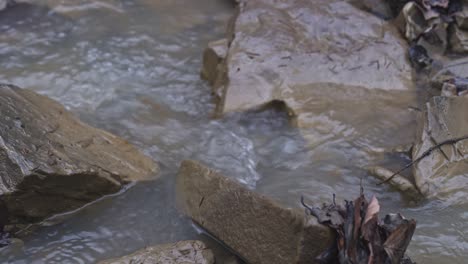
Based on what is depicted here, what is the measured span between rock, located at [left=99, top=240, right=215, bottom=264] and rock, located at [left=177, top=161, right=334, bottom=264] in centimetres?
19

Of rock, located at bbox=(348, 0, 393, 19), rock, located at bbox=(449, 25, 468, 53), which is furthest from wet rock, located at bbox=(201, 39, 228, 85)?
rock, located at bbox=(449, 25, 468, 53)

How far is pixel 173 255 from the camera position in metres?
3.12

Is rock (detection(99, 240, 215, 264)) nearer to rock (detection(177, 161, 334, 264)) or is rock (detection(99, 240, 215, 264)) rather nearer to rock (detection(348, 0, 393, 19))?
rock (detection(177, 161, 334, 264))

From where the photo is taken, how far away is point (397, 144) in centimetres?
452

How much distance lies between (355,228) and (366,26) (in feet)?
10.9

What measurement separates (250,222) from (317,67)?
92.3 inches

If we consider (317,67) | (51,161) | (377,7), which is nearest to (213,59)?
(317,67)

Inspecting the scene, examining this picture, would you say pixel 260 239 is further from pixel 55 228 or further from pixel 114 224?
pixel 55 228

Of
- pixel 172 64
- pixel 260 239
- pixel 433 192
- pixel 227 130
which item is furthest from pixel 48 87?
pixel 433 192

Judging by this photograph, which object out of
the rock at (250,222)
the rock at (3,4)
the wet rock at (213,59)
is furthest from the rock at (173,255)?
the rock at (3,4)

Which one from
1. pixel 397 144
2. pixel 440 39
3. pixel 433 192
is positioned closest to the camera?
pixel 433 192

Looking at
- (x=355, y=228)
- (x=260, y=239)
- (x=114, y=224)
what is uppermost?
(x=355, y=228)

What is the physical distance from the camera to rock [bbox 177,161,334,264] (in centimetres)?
290

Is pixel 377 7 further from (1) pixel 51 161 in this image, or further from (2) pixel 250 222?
(1) pixel 51 161
